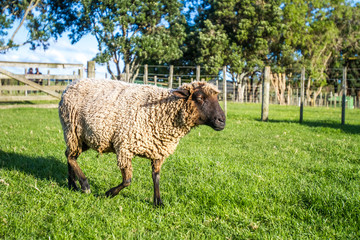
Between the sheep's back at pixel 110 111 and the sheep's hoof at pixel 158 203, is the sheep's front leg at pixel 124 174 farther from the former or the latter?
the sheep's hoof at pixel 158 203

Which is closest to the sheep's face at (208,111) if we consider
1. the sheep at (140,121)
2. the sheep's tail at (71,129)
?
the sheep at (140,121)

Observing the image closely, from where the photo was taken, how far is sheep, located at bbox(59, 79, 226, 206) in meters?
3.63

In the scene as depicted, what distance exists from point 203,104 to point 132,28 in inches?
1014

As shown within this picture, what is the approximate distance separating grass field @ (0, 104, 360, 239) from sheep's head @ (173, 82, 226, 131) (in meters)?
0.88

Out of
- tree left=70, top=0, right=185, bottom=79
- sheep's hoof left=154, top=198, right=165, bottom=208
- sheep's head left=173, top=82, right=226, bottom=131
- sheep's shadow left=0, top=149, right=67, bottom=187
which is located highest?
tree left=70, top=0, right=185, bottom=79

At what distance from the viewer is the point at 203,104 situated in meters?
3.66

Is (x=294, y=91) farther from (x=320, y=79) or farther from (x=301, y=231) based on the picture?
(x=301, y=231)

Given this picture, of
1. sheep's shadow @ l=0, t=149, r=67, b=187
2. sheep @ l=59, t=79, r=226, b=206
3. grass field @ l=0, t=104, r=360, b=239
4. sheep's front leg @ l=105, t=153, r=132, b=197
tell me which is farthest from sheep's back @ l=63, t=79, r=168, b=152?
sheep's shadow @ l=0, t=149, r=67, b=187

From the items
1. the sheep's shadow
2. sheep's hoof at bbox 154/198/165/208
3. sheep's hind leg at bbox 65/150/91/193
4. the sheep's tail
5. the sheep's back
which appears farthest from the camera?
the sheep's shadow

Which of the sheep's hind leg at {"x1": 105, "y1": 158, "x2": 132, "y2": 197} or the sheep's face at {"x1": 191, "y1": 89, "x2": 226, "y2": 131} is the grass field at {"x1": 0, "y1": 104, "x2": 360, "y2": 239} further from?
the sheep's face at {"x1": 191, "y1": 89, "x2": 226, "y2": 131}

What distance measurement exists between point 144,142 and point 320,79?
116ft

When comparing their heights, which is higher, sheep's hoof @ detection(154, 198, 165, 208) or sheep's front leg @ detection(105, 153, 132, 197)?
sheep's front leg @ detection(105, 153, 132, 197)

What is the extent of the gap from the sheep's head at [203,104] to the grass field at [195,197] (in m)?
0.88

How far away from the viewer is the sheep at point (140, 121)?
143 inches
